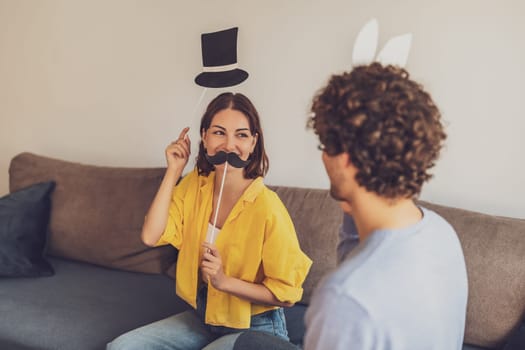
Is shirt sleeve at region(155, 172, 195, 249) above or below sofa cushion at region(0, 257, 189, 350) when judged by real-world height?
above

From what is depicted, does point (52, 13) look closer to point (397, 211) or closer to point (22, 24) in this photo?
point (22, 24)

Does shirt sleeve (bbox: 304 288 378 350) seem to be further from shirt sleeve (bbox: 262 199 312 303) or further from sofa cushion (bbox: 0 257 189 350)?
sofa cushion (bbox: 0 257 189 350)

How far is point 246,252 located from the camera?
69.0 inches

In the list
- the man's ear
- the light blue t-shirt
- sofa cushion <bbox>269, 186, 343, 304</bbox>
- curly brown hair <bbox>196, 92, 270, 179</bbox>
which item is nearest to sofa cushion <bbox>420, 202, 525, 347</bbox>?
sofa cushion <bbox>269, 186, 343, 304</bbox>

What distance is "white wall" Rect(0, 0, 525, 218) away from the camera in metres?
2.09

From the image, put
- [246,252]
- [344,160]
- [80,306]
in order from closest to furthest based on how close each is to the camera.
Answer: [344,160], [246,252], [80,306]

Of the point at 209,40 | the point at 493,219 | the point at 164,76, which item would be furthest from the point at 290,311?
the point at 164,76

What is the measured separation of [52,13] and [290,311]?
1973mm

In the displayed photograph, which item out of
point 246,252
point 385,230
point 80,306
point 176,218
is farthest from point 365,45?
point 80,306

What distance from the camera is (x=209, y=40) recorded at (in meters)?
1.83

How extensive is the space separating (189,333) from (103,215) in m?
0.89

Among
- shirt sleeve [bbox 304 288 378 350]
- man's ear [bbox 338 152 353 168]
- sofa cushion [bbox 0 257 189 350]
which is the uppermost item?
man's ear [bbox 338 152 353 168]

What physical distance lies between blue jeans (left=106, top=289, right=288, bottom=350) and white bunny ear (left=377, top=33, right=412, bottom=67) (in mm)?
867

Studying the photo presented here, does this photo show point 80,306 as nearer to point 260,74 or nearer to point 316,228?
point 316,228
